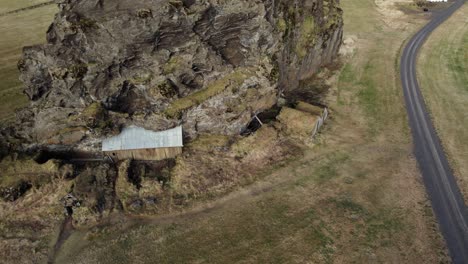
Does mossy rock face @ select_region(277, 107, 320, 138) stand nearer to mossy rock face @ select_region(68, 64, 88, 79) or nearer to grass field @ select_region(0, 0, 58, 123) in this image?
mossy rock face @ select_region(68, 64, 88, 79)

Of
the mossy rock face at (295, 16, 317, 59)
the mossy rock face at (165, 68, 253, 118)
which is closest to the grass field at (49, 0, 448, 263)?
the mossy rock face at (165, 68, 253, 118)

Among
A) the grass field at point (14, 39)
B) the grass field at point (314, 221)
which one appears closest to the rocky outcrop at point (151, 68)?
the grass field at point (314, 221)

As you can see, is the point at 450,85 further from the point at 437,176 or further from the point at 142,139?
the point at 142,139

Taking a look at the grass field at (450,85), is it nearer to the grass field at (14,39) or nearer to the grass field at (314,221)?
the grass field at (314,221)

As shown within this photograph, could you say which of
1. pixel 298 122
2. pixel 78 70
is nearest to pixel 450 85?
pixel 298 122

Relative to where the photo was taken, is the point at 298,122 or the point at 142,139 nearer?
the point at 142,139

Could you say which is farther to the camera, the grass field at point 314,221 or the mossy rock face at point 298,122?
the mossy rock face at point 298,122

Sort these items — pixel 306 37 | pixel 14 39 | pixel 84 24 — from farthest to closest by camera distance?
pixel 14 39 → pixel 306 37 → pixel 84 24
